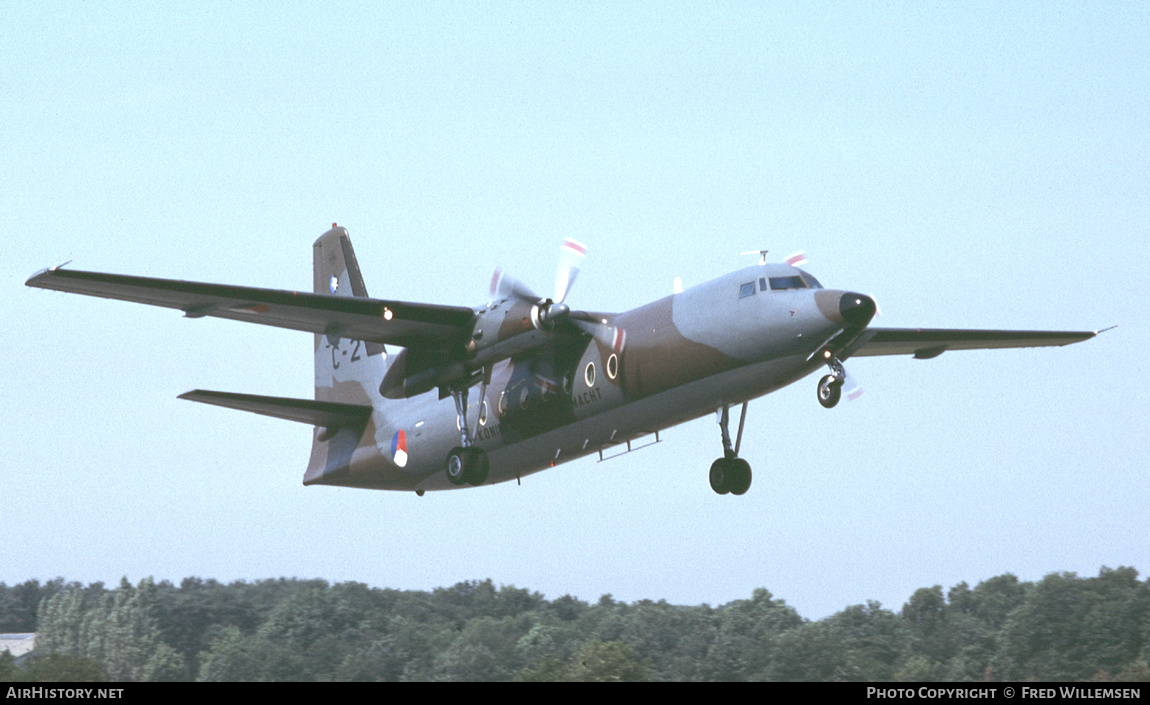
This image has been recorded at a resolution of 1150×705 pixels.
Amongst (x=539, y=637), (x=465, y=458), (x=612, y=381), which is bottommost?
(x=539, y=637)

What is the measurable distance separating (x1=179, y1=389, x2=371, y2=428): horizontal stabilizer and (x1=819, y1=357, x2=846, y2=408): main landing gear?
12903 mm

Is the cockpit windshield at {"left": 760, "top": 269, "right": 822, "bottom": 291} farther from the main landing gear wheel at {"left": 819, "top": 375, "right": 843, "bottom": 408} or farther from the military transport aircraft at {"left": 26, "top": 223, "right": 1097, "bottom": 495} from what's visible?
the main landing gear wheel at {"left": 819, "top": 375, "right": 843, "bottom": 408}

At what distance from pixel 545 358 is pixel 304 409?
A: 768cm

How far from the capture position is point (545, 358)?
92.3ft

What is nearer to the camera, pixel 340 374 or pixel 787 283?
pixel 787 283

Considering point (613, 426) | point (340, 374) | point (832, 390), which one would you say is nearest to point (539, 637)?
point (340, 374)

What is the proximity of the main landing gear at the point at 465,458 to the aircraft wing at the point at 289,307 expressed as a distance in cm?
147

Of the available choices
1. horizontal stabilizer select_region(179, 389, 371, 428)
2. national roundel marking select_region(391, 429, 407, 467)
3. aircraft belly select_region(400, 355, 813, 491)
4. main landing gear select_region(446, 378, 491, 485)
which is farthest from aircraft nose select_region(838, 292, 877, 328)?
horizontal stabilizer select_region(179, 389, 371, 428)

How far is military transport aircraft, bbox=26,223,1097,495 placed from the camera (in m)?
24.4

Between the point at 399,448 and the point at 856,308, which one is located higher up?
the point at 856,308

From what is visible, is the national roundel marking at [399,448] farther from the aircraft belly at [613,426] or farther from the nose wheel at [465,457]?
the nose wheel at [465,457]

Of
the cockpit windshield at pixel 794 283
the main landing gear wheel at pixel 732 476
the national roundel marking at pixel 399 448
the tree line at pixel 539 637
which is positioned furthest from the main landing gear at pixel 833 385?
the tree line at pixel 539 637

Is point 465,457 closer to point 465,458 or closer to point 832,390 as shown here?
point 465,458

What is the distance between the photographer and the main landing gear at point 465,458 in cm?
2860
